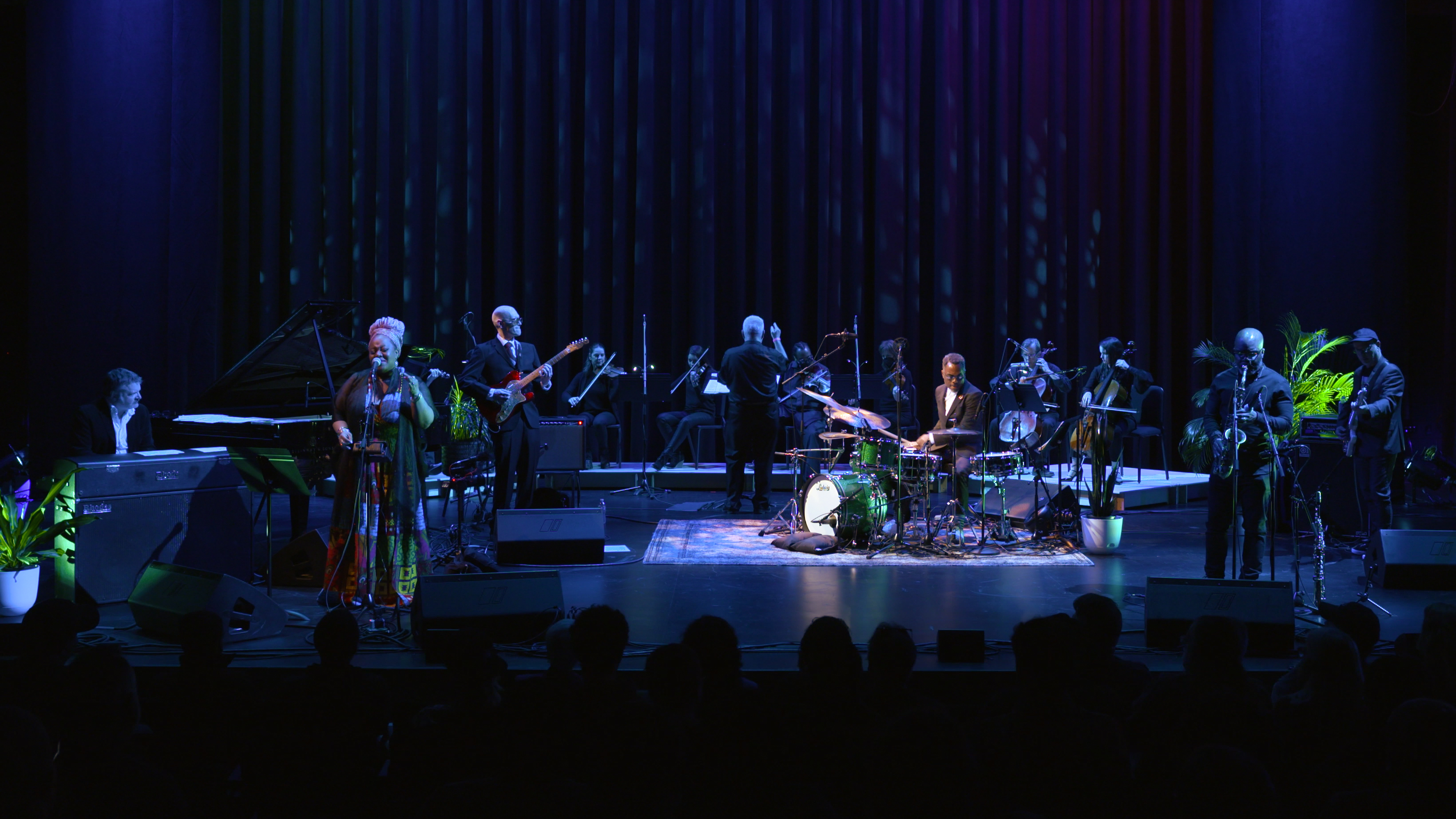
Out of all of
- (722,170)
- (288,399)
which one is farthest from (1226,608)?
(722,170)

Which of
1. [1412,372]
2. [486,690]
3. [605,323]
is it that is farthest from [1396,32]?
[486,690]

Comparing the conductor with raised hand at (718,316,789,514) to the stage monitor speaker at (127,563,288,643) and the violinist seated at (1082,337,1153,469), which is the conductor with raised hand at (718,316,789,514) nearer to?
the violinist seated at (1082,337,1153,469)

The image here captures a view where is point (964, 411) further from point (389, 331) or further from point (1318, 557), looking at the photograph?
point (389, 331)

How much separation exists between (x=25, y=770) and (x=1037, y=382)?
34.6 feet

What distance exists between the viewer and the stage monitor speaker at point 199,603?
4.79m

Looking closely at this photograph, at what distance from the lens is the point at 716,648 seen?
9.98 feet

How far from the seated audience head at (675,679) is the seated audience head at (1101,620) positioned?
52.8 inches

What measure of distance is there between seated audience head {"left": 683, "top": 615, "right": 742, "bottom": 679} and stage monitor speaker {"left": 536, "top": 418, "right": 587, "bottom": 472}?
244 inches

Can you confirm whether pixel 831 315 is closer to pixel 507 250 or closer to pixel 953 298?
pixel 953 298

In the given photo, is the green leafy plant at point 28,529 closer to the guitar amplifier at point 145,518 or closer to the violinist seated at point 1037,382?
the guitar amplifier at point 145,518

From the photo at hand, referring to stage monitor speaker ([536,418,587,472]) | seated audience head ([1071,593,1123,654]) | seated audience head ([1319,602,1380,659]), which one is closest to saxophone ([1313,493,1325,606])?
seated audience head ([1319,602,1380,659])

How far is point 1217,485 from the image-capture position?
6449 millimetres

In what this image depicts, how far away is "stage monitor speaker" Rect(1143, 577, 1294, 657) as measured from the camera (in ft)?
15.1

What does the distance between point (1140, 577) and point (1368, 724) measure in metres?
4.26
